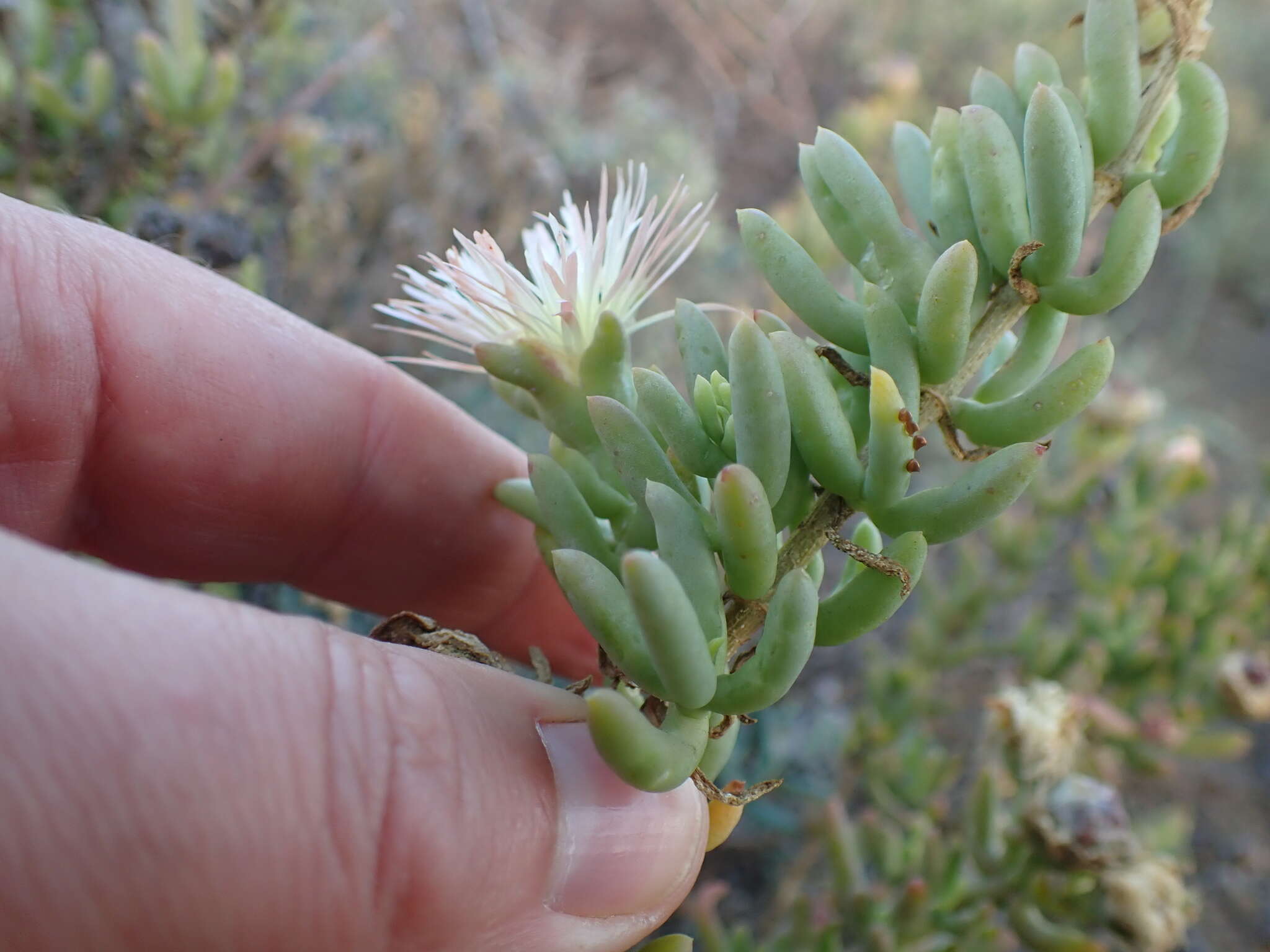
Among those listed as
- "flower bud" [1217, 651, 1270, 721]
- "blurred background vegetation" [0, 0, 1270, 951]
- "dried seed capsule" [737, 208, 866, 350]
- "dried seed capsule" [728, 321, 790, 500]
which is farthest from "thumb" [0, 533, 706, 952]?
"flower bud" [1217, 651, 1270, 721]

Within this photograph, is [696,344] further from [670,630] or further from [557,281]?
[670,630]

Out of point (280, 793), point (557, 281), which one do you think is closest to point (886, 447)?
point (557, 281)

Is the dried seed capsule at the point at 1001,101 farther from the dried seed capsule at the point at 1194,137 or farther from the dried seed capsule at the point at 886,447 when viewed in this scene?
the dried seed capsule at the point at 886,447

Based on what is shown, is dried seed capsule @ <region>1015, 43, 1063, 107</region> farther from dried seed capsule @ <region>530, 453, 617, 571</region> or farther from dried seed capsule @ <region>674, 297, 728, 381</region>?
dried seed capsule @ <region>530, 453, 617, 571</region>

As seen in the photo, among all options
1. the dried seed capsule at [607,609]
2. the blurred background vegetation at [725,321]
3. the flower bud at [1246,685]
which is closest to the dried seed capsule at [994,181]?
the dried seed capsule at [607,609]

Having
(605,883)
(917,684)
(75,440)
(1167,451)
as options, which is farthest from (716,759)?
(1167,451)

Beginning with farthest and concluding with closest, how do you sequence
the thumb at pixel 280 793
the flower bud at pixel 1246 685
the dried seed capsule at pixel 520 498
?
the flower bud at pixel 1246 685 < the dried seed capsule at pixel 520 498 < the thumb at pixel 280 793
